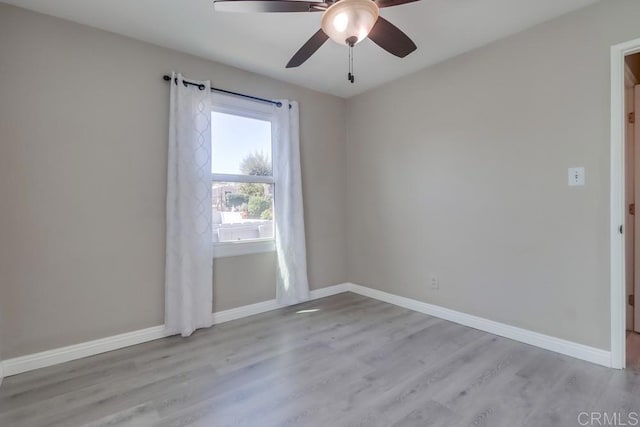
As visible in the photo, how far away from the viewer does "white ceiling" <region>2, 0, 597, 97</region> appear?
2174mm

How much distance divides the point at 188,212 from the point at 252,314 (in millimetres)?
1247

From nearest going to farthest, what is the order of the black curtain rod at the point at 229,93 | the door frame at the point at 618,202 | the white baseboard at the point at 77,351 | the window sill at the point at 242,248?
the door frame at the point at 618,202 < the white baseboard at the point at 77,351 < the black curtain rod at the point at 229,93 < the window sill at the point at 242,248

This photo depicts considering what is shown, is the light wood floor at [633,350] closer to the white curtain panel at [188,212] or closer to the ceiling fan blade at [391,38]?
the ceiling fan blade at [391,38]

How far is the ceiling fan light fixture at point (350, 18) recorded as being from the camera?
1523 mm

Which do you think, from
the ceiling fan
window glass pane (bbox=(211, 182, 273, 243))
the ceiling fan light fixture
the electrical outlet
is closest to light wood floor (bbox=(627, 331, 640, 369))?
the electrical outlet

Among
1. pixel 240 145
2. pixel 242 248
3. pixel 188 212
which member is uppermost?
pixel 240 145

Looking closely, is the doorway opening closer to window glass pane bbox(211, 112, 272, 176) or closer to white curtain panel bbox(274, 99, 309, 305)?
Answer: white curtain panel bbox(274, 99, 309, 305)

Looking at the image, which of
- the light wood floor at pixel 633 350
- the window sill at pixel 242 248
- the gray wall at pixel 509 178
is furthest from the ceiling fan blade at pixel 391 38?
the light wood floor at pixel 633 350

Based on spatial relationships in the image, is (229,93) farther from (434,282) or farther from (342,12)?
(434,282)

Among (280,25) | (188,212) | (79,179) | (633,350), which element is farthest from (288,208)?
(633,350)

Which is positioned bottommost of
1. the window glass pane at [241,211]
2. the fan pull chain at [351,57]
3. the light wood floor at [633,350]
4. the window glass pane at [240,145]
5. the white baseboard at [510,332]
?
the light wood floor at [633,350]

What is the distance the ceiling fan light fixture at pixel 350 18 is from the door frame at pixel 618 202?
67.9 inches

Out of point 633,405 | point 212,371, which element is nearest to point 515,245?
point 633,405

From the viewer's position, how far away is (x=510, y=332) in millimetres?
2580
